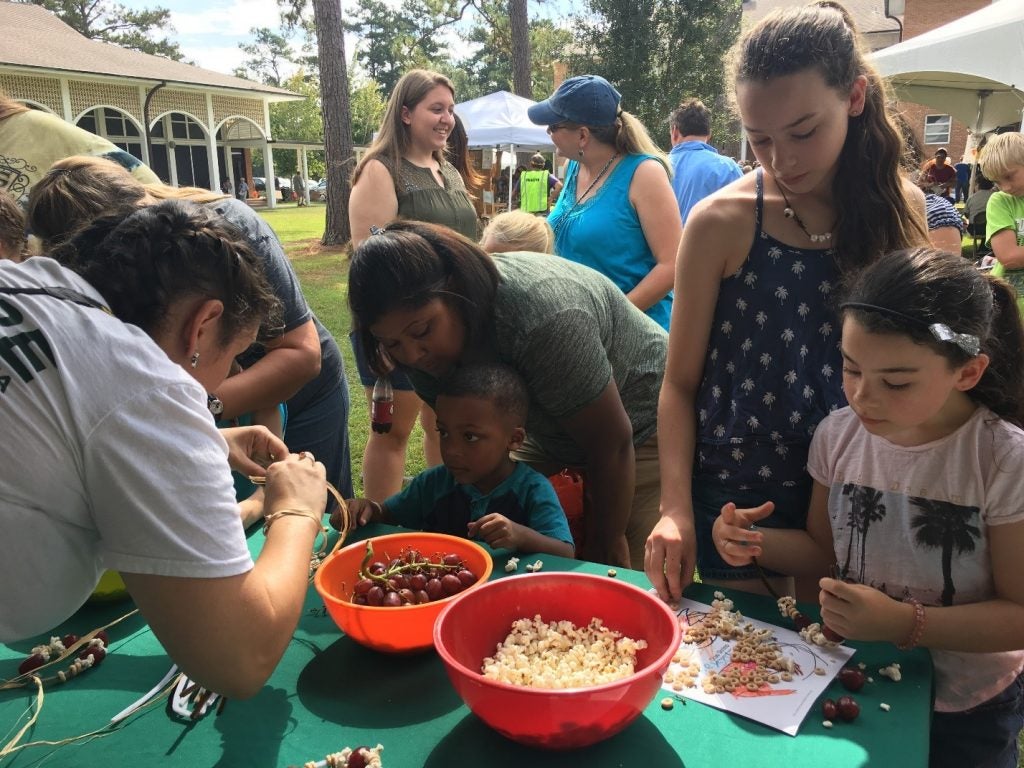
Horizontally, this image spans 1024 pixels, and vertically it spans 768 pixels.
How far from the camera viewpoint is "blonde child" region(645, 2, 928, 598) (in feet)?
4.74

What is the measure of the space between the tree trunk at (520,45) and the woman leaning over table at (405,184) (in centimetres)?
1069

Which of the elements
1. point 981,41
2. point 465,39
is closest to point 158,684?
point 981,41

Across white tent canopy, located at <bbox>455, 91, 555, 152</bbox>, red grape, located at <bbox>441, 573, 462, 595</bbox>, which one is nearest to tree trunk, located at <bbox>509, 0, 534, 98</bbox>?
white tent canopy, located at <bbox>455, 91, 555, 152</bbox>

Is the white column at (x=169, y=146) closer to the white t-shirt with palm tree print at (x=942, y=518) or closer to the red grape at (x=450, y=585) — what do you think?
the red grape at (x=450, y=585)

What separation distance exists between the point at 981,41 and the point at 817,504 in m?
6.73

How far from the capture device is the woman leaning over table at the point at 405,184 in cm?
313

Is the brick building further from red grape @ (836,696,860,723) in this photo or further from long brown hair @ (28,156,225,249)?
red grape @ (836,696,860,723)

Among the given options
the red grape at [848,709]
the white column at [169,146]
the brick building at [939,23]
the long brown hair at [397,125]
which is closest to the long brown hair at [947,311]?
the red grape at [848,709]

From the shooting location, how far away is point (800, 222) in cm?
157

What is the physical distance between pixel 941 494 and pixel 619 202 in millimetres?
1797

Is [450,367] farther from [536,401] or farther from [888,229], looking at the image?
[888,229]

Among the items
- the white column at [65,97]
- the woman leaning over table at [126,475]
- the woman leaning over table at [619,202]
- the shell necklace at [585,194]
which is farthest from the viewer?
the white column at [65,97]

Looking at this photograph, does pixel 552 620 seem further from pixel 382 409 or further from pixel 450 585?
pixel 382 409

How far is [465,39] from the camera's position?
42594mm
